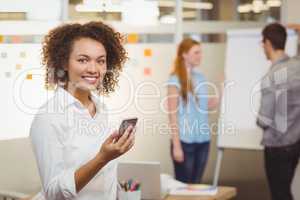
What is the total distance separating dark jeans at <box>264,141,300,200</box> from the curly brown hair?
2168 millimetres

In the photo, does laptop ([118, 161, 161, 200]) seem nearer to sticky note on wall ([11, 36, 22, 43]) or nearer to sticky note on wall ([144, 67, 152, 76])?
sticky note on wall ([11, 36, 22, 43])

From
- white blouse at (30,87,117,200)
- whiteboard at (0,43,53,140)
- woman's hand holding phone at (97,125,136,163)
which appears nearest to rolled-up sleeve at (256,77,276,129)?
whiteboard at (0,43,53,140)

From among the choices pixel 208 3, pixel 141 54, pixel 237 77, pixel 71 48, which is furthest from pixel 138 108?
pixel 71 48

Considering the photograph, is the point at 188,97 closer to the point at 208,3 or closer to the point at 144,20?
the point at 144,20

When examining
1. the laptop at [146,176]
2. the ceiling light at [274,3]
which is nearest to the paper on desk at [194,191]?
the laptop at [146,176]

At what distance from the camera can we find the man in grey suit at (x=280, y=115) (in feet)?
13.1

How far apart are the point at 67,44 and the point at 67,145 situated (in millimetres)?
355

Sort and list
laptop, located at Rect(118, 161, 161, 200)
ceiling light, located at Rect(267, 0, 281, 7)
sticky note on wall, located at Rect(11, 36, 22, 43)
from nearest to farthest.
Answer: laptop, located at Rect(118, 161, 161, 200) → sticky note on wall, located at Rect(11, 36, 22, 43) → ceiling light, located at Rect(267, 0, 281, 7)

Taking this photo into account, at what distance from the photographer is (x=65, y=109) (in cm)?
181

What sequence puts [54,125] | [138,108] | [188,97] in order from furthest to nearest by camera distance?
[138,108] < [188,97] < [54,125]

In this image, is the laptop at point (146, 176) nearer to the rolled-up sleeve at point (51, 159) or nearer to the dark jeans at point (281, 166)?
the rolled-up sleeve at point (51, 159)

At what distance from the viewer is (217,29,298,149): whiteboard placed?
488 centimetres

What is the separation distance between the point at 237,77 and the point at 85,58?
3149mm

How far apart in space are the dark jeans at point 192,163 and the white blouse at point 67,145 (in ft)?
8.20
